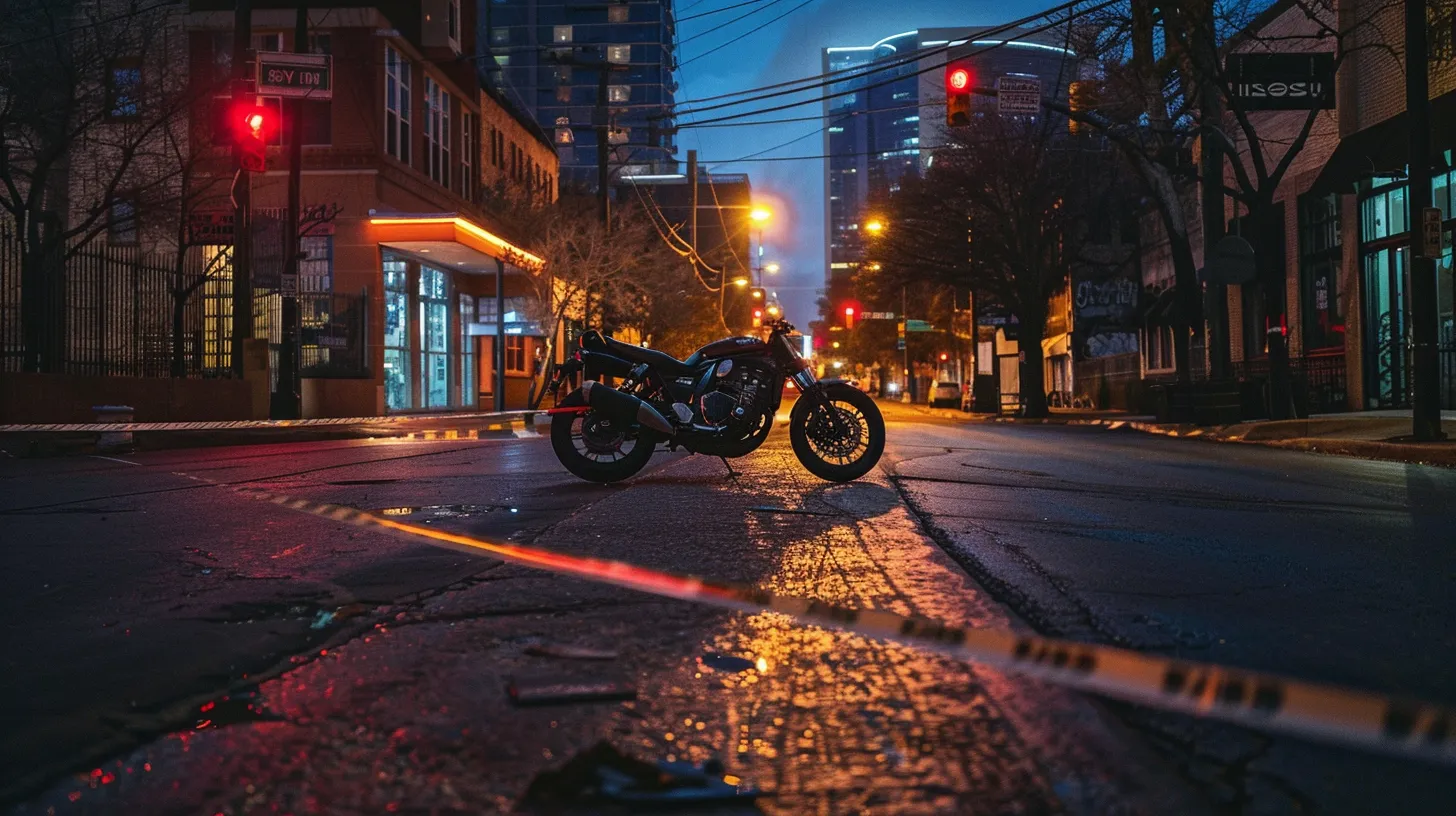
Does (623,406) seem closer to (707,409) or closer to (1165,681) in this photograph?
(707,409)

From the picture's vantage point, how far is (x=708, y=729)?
2.75 meters

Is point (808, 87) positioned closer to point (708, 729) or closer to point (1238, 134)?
point (1238, 134)

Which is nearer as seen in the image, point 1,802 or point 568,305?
point 1,802

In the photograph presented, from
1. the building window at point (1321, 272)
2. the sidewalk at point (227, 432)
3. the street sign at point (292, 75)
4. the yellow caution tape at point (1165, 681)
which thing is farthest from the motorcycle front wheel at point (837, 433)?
the building window at point (1321, 272)

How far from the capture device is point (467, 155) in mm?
40656

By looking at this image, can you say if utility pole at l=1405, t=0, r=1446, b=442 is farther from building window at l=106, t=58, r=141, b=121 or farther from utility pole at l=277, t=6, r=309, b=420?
building window at l=106, t=58, r=141, b=121

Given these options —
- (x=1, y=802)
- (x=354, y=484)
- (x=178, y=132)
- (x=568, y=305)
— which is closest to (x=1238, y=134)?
(x=568, y=305)

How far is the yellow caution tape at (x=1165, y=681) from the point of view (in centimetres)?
277

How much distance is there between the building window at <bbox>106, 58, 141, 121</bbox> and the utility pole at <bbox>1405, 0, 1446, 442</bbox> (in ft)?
69.6

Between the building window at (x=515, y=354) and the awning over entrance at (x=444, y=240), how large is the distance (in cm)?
830

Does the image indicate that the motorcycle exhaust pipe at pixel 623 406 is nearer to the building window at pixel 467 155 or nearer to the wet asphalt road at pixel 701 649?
the wet asphalt road at pixel 701 649

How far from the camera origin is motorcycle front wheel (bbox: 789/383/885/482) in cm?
920

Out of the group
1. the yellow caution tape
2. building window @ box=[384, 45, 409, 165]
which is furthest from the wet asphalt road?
building window @ box=[384, 45, 409, 165]

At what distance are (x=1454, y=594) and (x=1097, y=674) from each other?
224cm
